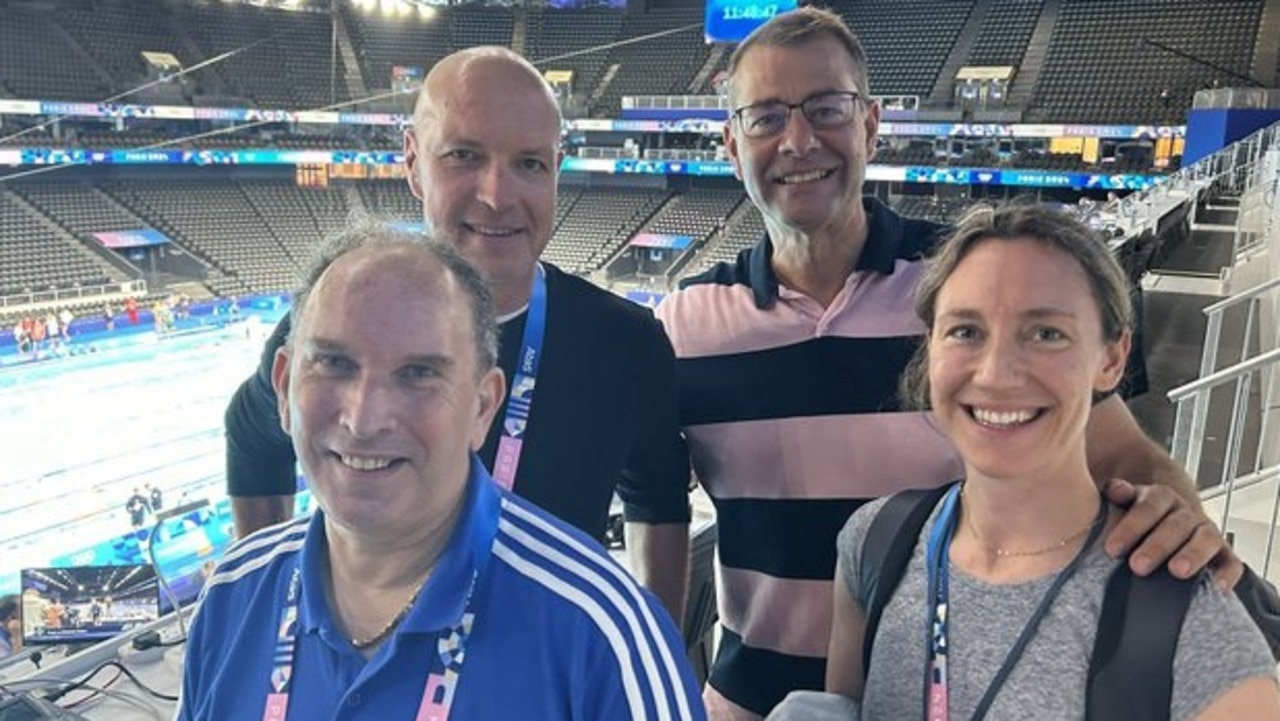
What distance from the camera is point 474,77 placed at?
1.43m

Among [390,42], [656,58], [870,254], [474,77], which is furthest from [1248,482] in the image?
[390,42]

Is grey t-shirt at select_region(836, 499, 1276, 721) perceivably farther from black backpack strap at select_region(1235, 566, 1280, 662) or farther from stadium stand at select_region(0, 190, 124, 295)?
stadium stand at select_region(0, 190, 124, 295)

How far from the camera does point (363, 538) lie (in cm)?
106

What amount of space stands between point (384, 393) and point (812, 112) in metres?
0.90

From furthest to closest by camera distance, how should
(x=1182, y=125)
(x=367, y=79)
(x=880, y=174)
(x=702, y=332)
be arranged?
(x=367, y=79), (x=880, y=174), (x=1182, y=125), (x=702, y=332)

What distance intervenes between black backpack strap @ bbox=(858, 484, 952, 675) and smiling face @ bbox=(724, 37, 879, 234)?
58 cm

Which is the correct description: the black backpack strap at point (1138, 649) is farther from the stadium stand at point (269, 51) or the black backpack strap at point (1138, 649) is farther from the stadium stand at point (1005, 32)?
→ the stadium stand at point (269, 51)

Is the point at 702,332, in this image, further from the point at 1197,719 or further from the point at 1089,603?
the point at 1197,719

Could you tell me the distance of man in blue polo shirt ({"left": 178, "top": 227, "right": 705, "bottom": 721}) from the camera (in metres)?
0.96

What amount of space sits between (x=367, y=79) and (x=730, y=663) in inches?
1030

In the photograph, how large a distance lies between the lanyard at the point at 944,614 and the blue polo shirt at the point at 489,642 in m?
0.25

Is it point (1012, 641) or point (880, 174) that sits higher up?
point (880, 174)

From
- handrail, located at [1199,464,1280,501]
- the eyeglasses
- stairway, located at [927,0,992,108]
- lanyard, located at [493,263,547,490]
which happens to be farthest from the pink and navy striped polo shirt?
stairway, located at [927,0,992,108]

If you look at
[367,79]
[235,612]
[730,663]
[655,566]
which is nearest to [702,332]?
→ [655,566]
